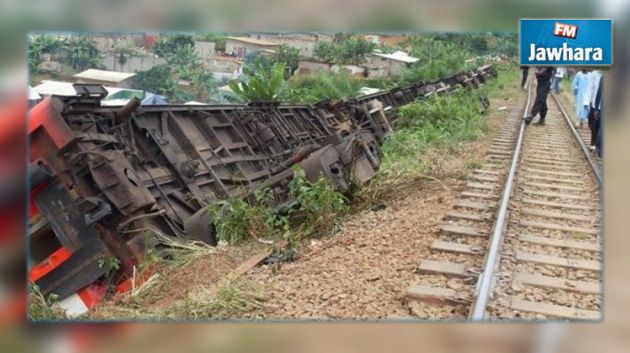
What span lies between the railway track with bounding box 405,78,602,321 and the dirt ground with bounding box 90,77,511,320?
16 cm

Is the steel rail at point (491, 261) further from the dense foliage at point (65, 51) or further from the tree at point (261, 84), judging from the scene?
the dense foliage at point (65, 51)

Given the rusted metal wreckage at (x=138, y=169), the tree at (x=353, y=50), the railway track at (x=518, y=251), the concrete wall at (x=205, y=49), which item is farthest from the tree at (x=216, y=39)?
the railway track at (x=518, y=251)

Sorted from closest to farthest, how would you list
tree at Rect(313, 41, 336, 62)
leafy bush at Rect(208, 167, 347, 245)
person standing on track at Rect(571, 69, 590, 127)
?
tree at Rect(313, 41, 336, 62) → person standing on track at Rect(571, 69, 590, 127) → leafy bush at Rect(208, 167, 347, 245)

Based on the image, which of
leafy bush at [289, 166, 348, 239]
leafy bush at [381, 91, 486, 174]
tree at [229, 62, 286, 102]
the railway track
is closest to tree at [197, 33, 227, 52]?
tree at [229, 62, 286, 102]

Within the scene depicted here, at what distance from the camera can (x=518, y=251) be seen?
445 centimetres

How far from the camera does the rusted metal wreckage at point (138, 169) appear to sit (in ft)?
13.5

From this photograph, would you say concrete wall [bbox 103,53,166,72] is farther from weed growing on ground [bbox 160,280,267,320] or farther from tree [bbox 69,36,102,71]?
weed growing on ground [bbox 160,280,267,320]

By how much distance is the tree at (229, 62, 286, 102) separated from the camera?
190 inches

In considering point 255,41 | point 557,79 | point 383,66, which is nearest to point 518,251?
point 557,79

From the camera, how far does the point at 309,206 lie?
5.14 m

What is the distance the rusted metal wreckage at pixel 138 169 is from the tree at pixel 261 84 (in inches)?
17.1

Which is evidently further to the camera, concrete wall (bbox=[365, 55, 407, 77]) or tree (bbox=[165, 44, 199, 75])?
concrete wall (bbox=[365, 55, 407, 77])

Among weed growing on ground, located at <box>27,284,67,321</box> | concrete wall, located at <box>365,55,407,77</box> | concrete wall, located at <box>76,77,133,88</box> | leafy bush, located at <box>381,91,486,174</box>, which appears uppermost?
concrete wall, located at <box>76,77,133,88</box>

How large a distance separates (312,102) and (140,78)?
3969mm
